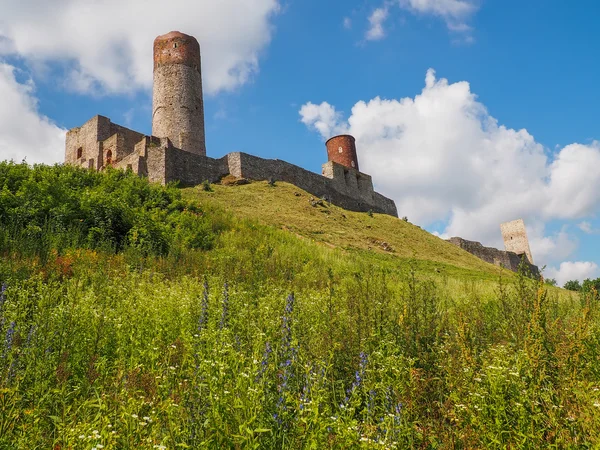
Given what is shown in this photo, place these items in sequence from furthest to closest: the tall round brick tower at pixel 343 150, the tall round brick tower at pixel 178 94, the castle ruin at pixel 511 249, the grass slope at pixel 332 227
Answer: the castle ruin at pixel 511 249, the tall round brick tower at pixel 343 150, the tall round brick tower at pixel 178 94, the grass slope at pixel 332 227

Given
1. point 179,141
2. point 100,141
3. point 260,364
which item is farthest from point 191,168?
point 260,364

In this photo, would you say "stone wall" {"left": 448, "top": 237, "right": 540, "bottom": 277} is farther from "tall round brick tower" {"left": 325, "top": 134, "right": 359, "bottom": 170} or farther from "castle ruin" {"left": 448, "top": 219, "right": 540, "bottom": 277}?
"tall round brick tower" {"left": 325, "top": 134, "right": 359, "bottom": 170}

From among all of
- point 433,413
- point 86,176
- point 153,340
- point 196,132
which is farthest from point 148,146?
point 433,413

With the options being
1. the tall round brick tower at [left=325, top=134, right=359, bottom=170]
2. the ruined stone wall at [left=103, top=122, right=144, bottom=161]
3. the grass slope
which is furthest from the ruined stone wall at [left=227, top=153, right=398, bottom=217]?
the ruined stone wall at [left=103, top=122, right=144, bottom=161]

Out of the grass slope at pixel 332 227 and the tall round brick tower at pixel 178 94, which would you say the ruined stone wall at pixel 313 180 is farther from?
the tall round brick tower at pixel 178 94

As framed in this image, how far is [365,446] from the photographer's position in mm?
2439

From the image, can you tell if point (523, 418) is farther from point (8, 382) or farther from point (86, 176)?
point (86, 176)

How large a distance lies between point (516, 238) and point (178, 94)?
40183 millimetres

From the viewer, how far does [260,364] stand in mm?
3139

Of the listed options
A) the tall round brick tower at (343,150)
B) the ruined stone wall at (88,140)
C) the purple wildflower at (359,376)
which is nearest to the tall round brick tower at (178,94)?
the ruined stone wall at (88,140)

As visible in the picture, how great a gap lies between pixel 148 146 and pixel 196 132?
719 centimetres

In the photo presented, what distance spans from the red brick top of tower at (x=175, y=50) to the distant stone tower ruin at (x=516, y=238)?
3910cm

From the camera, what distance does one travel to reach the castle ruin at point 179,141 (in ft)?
91.3

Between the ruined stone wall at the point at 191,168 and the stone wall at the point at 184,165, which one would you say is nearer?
the stone wall at the point at 184,165
